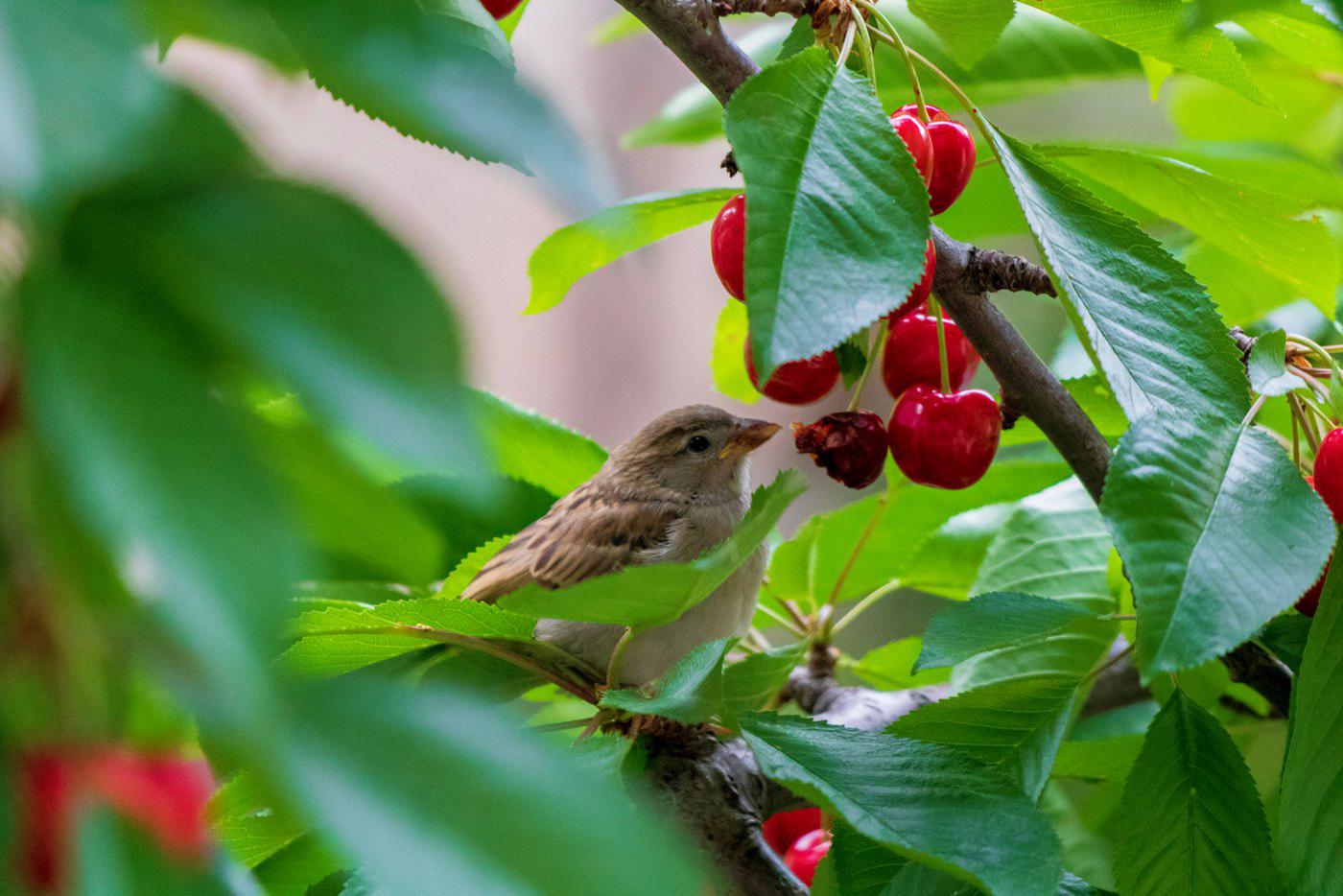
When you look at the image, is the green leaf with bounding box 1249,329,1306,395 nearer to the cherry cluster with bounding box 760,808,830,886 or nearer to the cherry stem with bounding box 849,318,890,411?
the cherry stem with bounding box 849,318,890,411

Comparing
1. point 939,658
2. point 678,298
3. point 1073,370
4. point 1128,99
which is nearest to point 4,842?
point 939,658

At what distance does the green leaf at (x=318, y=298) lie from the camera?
207mm

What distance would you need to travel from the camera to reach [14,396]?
0.22m

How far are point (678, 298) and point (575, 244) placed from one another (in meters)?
2.53

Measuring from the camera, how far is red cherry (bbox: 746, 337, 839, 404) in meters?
0.74

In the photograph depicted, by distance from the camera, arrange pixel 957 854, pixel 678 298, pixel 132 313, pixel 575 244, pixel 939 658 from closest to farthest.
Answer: pixel 132 313
pixel 957 854
pixel 939 658
pixel 575 244
pixel 678 298

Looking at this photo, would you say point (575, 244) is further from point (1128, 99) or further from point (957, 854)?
point (1128, 99)

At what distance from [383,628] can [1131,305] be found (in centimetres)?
37

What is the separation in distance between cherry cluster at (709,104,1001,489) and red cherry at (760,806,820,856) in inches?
13.3

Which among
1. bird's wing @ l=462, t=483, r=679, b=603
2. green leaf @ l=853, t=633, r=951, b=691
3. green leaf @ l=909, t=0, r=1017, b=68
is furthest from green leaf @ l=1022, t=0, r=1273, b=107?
bird's wing @ l=462, t=483, r=679, b=603

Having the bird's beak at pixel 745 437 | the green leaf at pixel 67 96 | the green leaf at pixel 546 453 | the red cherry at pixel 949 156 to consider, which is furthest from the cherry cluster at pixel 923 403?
the bird's beak at pixel 745 437

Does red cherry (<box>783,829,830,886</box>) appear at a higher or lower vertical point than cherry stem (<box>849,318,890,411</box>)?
lower

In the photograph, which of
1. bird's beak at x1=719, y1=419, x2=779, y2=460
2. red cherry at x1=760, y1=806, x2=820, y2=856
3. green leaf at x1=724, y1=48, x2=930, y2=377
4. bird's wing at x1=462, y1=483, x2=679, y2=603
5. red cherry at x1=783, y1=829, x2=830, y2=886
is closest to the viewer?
green leaf at x1=724, y1=48, x2=930, y2=377

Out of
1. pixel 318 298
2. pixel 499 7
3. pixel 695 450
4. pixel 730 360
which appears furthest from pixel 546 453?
pixel 318 298
